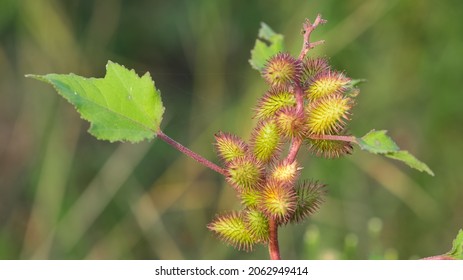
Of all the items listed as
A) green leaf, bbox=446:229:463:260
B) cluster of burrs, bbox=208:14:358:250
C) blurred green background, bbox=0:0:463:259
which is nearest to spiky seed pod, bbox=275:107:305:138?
cluster of burrs, bbox=208:14:358:250

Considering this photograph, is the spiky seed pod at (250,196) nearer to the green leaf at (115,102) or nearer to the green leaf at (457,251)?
the green leaf at (115,102)

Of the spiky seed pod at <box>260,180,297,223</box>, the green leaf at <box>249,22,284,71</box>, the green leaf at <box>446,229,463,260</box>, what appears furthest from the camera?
the green leaf at <box>249,22,284,71</box>

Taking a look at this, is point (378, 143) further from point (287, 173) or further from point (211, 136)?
point (211, 136)

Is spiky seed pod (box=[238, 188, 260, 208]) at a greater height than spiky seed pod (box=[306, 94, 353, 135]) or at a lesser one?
lesser

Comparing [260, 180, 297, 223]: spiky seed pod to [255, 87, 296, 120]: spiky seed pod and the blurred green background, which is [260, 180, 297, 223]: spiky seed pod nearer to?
[255, 87, 296, 120]: spiky seed pod

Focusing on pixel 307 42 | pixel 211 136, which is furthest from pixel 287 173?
pixel 211 136

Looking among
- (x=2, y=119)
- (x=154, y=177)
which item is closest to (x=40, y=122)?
(x=154, y=177)

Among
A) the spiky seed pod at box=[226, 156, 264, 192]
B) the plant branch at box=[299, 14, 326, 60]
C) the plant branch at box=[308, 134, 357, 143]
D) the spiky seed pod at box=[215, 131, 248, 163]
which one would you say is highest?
the plant branch at box=[299, 14, 326, 60]
